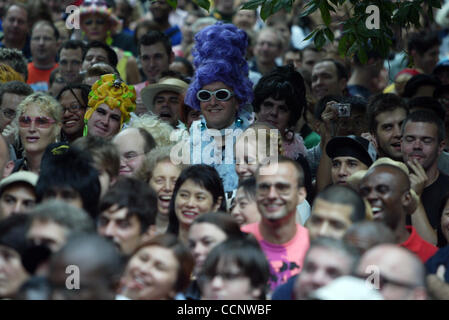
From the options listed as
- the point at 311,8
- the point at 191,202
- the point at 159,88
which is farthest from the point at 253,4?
the point at 159,88

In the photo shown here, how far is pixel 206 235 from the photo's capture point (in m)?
5.41

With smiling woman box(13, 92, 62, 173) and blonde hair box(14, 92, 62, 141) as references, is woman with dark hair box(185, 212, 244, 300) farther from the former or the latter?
blonde hair box(14, 92, 62, 141)

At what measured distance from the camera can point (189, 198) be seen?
20.3 feet

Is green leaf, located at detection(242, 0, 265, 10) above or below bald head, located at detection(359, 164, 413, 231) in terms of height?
above

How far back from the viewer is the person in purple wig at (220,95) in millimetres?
7234

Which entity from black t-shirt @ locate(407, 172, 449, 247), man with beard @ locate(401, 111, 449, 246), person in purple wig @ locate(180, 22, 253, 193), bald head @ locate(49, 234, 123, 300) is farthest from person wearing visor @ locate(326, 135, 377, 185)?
bald head @ locate(49, 234, 123, 300)

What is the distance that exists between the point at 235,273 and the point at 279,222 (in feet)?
2.66

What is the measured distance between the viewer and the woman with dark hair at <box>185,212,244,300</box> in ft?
17.6

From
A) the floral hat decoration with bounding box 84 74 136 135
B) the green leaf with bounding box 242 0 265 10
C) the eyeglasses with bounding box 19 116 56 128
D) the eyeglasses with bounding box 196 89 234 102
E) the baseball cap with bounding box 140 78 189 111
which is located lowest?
the eyeglasses with bounding box 19 116 56 128

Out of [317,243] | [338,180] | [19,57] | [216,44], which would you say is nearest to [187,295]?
[317,243]

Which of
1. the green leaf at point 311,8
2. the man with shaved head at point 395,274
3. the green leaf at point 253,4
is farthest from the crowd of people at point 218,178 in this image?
the green leaf at point 253,4

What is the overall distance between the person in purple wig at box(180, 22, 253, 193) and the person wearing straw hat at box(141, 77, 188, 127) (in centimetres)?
89

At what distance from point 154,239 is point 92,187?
2.59ft

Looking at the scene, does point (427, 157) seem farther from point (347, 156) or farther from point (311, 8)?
point (311, 8)
